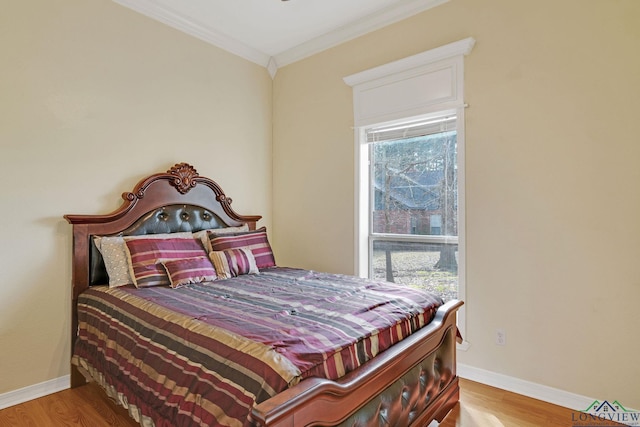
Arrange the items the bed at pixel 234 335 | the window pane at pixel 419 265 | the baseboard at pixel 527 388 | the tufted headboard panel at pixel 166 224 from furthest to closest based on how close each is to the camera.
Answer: the window pane at pixel 419 265 → the tufted headboard panel at pixel 166 224 → the baseboard at pixel 527 388 → the bed at pixel 234 335

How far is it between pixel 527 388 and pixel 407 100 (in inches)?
90.8

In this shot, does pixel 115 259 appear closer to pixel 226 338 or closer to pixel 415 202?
pixel 226 338

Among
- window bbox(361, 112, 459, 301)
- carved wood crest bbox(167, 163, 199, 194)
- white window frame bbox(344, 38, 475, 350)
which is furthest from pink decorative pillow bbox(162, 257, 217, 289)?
window bbox(361, 112, 459, 301)

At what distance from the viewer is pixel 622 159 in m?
2.05

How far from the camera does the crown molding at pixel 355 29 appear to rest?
2852 millimetres

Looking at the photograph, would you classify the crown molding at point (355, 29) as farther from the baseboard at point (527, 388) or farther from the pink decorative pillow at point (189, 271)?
the baseboard at point (527, 388)

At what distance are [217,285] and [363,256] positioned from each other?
143cm

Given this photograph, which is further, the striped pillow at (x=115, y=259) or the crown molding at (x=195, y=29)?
the crown molding at (x=195, y=29)

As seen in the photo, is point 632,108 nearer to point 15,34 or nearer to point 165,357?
point 165,357

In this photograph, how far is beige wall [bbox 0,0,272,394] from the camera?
228 cm

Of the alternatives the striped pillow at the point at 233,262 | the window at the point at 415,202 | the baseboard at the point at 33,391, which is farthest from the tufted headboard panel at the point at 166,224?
the window at the point at 415,202

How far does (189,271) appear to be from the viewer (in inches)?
98.5

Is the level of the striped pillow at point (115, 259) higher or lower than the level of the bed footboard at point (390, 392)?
higher

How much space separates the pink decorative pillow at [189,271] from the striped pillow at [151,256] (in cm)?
6
